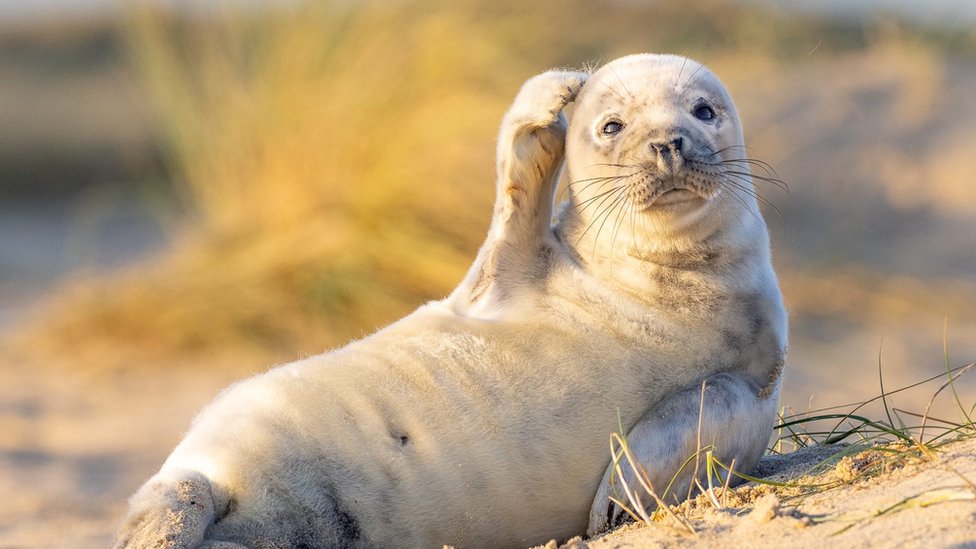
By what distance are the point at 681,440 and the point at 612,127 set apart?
35.2 inches

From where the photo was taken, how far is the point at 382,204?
804cm

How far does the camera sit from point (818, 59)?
1166 cm

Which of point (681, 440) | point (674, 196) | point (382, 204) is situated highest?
point (382, 204)

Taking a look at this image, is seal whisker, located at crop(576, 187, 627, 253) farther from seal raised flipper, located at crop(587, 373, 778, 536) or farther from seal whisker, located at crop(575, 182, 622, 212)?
seal raised flipper, located at crop(587, 373, 778, 536)

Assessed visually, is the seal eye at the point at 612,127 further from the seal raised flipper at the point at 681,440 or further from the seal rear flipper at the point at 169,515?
the seal rear flipper at the point at 169,515

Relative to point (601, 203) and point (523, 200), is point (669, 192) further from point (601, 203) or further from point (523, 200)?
point (523, 200)

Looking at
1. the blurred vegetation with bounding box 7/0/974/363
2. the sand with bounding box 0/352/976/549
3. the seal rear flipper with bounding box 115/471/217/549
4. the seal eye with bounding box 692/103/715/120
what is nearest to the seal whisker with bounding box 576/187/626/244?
the seal eye with bounding box 692/103/715/120

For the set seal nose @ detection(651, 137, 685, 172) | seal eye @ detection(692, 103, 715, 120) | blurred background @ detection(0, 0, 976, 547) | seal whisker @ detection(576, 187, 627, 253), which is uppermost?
blurred background @ detection(0, 0, 976, 547)

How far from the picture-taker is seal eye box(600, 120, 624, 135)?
3.53 m

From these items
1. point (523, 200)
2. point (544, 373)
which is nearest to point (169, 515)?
point (544, 373)

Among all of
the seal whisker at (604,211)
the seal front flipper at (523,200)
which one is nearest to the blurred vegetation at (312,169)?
the seal front flipper at (523,200)

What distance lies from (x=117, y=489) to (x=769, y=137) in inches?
223

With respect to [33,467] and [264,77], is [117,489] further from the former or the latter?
[264,77]

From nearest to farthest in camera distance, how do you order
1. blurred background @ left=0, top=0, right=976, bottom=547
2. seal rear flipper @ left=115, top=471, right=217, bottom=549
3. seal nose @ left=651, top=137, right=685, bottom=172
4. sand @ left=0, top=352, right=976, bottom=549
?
1. sand @ left=0, top=352, right=976, bottom=549
2. seal rear flipper @ left=115, top=471, right=217, bottom=549
3. seal nose @ left=651, top=137, right=685, bottom=172
4. blurred background @ left=0, top=0, right=976, bottom=547
